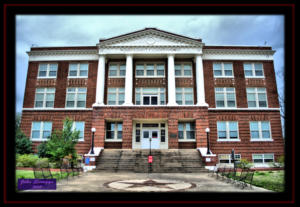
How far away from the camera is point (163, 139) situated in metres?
24.2

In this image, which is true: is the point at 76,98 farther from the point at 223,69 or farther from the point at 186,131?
the point at 223,69

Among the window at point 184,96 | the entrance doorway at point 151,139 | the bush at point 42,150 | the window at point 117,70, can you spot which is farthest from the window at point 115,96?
the bush at point 42,150

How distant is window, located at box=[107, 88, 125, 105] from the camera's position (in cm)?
2500

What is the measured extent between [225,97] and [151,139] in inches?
373

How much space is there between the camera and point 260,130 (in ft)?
79.1

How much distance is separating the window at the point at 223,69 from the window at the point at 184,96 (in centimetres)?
364

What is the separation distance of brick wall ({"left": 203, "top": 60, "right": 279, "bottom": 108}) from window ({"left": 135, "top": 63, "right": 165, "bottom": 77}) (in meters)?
4.93

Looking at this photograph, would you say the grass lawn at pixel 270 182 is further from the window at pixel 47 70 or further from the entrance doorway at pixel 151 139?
the window at pixel 47 70

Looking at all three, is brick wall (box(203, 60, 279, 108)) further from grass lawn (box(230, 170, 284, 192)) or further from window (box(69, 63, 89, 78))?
window (box(69, 63, 89, 78))

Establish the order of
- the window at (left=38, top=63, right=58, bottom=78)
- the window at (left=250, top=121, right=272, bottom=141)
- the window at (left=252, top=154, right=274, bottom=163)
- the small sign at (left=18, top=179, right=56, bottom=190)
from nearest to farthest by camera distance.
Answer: the small sign at (left=18, top=179, right=56, bottom=190) → the window at (left=252, top=154, right=274, bottom=163) → the window at (left=250, top=121, right=272, bottom=141) → the window at (left=38, top=63, right=58, bottom=78)

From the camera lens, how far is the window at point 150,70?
84.1 ft

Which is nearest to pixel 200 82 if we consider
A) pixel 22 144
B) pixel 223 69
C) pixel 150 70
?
pixel 223 69

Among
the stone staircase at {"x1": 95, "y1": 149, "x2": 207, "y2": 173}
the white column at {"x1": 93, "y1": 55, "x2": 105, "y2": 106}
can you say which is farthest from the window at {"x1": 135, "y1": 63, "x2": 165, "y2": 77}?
the stone staircase at {"x1": 95, "y1": 149, "x2": 207, "y2": 173}
